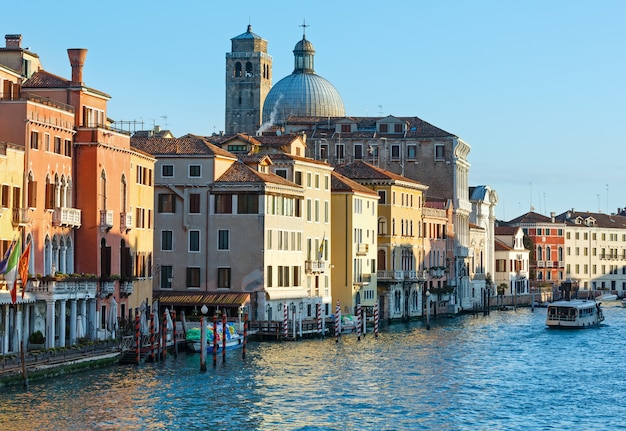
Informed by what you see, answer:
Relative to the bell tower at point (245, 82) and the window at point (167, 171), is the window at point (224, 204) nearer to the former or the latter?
the window at point (167, 171)

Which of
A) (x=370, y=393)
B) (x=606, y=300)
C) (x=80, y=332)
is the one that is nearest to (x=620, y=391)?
(x=370, y=393)

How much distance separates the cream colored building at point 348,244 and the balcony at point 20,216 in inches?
1130

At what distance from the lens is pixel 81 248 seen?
49125 millimetres

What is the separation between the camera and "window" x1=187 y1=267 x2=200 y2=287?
62094 mm

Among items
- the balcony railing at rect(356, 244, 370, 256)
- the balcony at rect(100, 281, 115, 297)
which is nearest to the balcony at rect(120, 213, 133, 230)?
the balcony at rect(100, 281, 115, 297)

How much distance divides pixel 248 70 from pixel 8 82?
7850cm

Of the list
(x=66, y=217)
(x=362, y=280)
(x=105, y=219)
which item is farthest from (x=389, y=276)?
(x=66, y=217)

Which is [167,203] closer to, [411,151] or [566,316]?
[566,316]

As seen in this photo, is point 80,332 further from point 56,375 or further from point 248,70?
point 248,70

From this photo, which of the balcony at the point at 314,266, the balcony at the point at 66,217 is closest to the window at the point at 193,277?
the balcony at the point at 314,266

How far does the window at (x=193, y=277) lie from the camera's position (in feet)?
204

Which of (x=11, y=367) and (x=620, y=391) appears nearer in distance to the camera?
(x=11, y=367)

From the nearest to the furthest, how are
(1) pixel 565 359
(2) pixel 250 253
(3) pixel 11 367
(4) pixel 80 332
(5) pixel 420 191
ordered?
(3) pixel 11 367 → (4) pixel 80 332 → (1) pixel 565 359 → (2) pixel 250 253 → (5) pixel 420 191

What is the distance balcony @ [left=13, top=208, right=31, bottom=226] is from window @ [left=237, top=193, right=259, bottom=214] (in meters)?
18.7
